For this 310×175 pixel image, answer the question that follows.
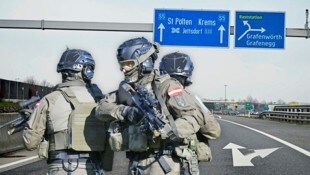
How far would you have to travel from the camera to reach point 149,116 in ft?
13.8

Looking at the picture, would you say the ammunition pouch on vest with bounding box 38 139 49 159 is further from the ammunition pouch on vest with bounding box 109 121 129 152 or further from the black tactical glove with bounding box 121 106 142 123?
the black tactical glove with bounding box 121 106 142 123

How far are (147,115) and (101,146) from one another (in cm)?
120

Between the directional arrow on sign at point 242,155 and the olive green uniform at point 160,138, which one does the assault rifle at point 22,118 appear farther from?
the directional arrow on sign at point 242,155

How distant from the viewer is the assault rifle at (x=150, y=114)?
421cm

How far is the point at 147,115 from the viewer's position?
166 inches

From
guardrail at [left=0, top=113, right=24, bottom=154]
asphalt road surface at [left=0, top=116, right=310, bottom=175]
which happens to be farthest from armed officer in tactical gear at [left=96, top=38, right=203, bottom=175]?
guardrail at [left=0, top=113, right=24, bottom=154]

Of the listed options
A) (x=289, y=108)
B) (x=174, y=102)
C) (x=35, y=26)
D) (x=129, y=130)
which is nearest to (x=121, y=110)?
(x=129, y=130)

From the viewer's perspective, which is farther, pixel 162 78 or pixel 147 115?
pixel 162 78

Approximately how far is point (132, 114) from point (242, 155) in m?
9.46

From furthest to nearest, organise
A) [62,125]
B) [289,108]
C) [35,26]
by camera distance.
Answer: [289,108] < [35,26] < [62,125]

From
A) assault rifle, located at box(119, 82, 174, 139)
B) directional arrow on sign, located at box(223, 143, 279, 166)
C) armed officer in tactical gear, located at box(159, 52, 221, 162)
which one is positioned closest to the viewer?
assault rifle, located at box(119, 82, 174, 139)

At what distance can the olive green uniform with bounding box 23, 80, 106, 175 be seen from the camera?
5152 mm

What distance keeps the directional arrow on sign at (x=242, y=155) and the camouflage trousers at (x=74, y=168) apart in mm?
6843

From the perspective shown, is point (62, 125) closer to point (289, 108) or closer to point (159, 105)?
point (159, 105)
